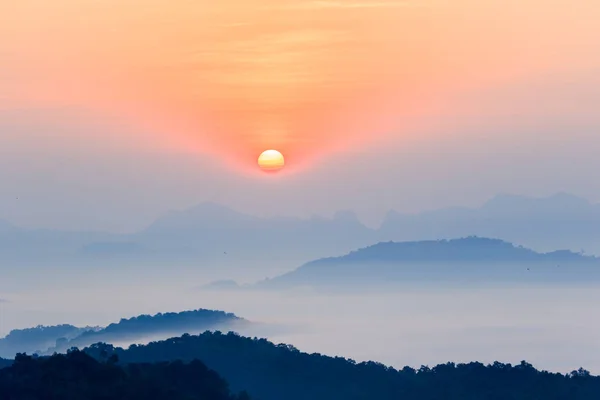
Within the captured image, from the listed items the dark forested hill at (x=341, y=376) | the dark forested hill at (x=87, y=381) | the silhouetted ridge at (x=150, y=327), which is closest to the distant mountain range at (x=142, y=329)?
the silhouetted ridge at (x=150, y=327)

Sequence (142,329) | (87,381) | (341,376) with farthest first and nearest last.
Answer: (142,329)
(341,376)
(87,381)

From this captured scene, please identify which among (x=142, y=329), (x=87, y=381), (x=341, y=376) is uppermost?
(x=142, y=329)

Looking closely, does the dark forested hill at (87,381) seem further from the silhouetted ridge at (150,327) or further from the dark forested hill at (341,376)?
the silhouetted ridge at (150,327)

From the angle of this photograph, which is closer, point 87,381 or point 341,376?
point 87,381

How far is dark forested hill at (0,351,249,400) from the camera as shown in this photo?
50.5 metres

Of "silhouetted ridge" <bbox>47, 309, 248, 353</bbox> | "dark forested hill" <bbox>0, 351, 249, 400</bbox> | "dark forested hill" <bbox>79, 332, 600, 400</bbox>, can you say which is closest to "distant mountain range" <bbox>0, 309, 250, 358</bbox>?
"silhouetted ridge" <bbox>47, 309, 248, 353</bbox>

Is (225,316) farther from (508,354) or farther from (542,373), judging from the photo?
(542,373)

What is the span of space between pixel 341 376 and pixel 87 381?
31.5 m

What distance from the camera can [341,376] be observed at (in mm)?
81562

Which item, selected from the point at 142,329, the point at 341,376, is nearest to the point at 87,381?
the point at 341,376

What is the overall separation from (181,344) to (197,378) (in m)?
28.4

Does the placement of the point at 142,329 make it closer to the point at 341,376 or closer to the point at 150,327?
the point at 150,327

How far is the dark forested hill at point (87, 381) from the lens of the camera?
50500mm

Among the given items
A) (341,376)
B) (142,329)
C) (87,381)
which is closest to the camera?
(87,381)
